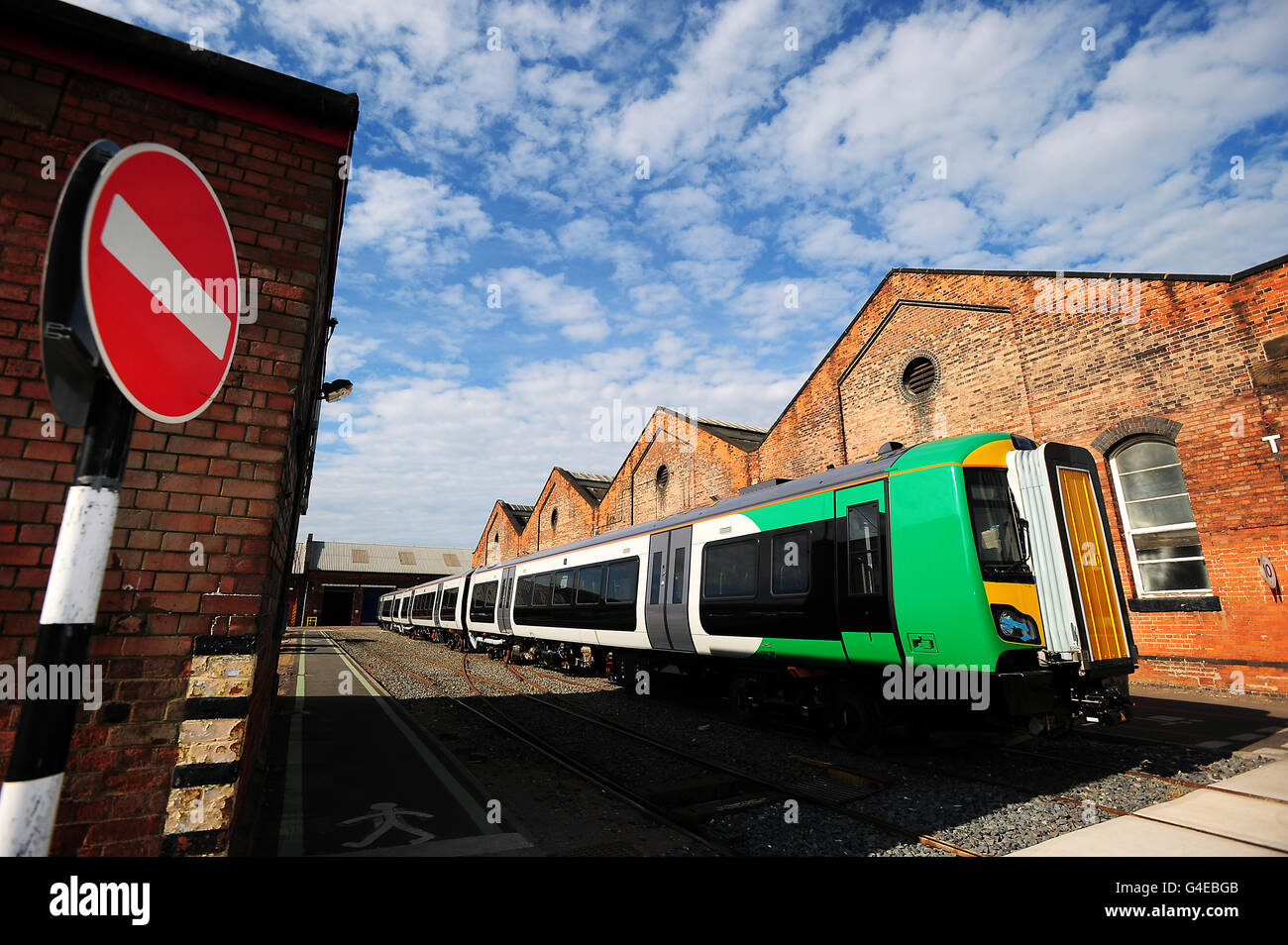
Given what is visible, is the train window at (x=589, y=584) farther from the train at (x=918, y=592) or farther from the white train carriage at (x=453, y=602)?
the white train carriage at (x=453, y=602)

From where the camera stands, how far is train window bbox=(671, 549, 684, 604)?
9805mm

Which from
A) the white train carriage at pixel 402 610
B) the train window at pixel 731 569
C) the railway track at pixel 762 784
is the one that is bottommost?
the railway track at pixel 762 784

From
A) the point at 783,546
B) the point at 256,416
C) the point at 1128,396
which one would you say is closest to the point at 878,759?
the point at 783,546

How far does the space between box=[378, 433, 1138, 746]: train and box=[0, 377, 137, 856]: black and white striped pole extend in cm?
603

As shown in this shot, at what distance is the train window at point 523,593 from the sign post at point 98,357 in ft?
50.4

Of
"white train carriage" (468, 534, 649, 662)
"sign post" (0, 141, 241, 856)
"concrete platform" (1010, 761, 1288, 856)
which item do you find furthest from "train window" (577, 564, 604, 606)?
"sign post" (0, 141, 241, 856)

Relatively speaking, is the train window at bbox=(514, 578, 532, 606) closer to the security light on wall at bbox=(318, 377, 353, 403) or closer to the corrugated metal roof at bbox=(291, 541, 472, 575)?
the security light on wall at bbox=(318, 377, 353, 403)

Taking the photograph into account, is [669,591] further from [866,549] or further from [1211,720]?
[1211,720]

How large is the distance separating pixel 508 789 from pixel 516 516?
33123 mm

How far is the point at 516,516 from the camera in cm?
3784

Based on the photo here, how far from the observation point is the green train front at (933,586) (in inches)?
217

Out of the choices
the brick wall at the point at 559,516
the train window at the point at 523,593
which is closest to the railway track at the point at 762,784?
the train window at the point at 523,593

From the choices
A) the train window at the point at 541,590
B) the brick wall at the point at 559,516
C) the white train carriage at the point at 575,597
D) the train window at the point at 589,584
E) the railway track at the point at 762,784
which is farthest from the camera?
the brick wall at the point at 559,516
